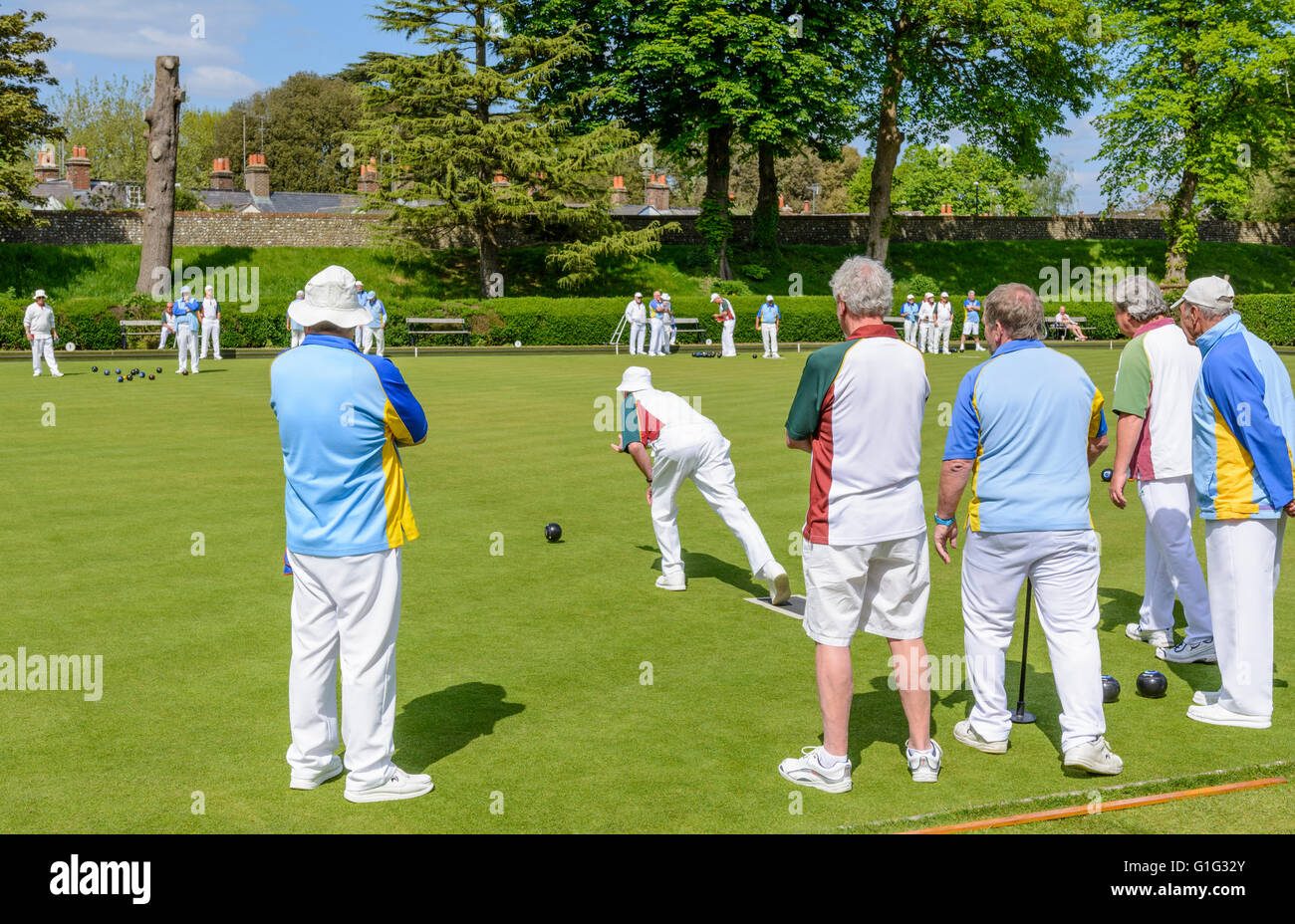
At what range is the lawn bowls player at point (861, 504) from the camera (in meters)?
4.75

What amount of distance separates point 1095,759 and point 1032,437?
1.44 metres

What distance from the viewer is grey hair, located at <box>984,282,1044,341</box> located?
5016mm

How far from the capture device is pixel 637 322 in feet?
110

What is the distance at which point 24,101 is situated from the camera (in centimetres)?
3775

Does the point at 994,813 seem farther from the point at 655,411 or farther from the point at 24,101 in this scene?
the point at 24,101

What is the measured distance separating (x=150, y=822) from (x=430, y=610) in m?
3.27

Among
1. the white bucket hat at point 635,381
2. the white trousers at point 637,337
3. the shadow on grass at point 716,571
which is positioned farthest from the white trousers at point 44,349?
the white bucket hat at point 635,381

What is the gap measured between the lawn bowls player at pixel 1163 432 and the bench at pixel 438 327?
3090cm

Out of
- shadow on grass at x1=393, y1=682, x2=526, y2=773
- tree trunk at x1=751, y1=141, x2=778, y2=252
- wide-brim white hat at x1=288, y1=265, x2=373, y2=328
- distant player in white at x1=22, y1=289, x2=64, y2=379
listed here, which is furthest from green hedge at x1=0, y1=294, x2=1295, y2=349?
wide-brim white hat at x1=288, y1=265, x2=373, y2=328

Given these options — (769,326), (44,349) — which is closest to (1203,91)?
(769,326)

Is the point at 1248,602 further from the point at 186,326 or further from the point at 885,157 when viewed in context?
the point at 885,157

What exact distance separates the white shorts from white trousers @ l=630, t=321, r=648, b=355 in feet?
94.7

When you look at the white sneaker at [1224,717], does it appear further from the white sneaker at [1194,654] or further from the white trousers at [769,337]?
the white trousers at [769,337]
